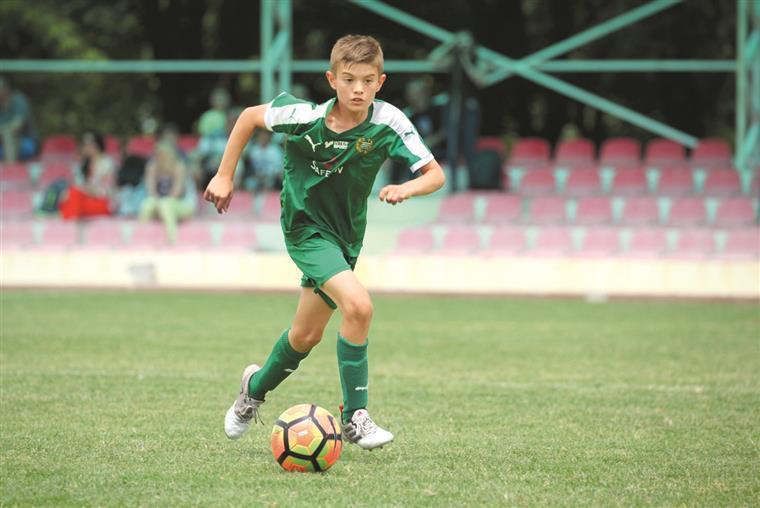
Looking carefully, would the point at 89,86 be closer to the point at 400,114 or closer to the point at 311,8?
the point at 311,8

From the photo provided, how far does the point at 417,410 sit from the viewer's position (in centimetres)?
765

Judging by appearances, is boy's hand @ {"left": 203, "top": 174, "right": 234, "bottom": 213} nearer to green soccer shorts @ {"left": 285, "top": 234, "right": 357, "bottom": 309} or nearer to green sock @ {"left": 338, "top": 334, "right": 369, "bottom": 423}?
green soccer shorts @ {"left": 285, "top": 234, "right": 357, "bottom": 309}

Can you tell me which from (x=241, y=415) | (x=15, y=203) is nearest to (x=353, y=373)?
→ (x=241, y=415)

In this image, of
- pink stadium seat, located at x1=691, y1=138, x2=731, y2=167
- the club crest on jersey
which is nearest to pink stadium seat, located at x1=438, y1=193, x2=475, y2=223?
pink stadium seat, located at x1=691, y1=138, x2=731, y2=167

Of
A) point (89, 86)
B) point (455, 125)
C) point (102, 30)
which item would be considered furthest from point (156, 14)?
point (455, 125)

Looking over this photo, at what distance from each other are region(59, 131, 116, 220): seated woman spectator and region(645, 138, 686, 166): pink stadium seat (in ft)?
29.3

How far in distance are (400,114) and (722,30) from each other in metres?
18.8

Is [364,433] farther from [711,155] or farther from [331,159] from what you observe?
[711,155]

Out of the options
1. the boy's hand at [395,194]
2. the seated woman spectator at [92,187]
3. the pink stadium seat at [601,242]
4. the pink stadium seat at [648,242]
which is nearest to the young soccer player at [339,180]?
the boy's hand at [395,194]

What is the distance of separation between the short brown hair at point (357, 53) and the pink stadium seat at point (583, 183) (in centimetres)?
1427

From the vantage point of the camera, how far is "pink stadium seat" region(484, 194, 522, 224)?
62.2 feet

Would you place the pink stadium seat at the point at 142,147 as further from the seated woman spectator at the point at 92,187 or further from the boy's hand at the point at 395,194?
the boy's hand at the point at 395,194

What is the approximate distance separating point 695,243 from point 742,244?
2.13 feet

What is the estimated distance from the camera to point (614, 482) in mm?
5488
